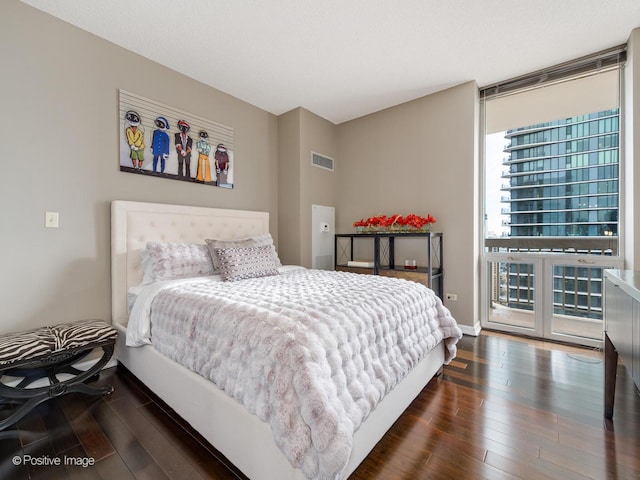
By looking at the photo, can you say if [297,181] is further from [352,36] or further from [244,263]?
[352,36]

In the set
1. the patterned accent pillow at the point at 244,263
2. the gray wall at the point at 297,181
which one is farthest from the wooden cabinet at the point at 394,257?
the patterned accent pillow at the point at 244,263

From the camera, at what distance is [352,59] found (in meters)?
2.71

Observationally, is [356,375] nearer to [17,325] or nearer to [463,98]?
[17,325]

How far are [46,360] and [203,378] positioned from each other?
1117 millimetres

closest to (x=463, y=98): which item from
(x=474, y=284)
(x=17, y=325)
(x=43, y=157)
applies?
(x=474, y=284)

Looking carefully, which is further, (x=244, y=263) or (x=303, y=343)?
(x=244, y=263)

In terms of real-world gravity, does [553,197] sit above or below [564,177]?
below

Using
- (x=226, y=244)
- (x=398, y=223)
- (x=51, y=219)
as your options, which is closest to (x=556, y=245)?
(x=398, y=223)

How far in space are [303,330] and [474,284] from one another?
2.62 m

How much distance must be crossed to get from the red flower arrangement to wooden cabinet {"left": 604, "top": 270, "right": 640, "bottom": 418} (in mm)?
1700

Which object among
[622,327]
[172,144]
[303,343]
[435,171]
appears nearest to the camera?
[303,343]

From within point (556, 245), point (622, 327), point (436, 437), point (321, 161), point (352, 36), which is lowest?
Answer: point (436, 437)

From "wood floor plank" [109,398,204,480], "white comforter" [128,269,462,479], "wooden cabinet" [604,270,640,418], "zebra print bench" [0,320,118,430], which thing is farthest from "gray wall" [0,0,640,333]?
"wooden cabinet" [604,270,640,418]

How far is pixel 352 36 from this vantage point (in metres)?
2.38
